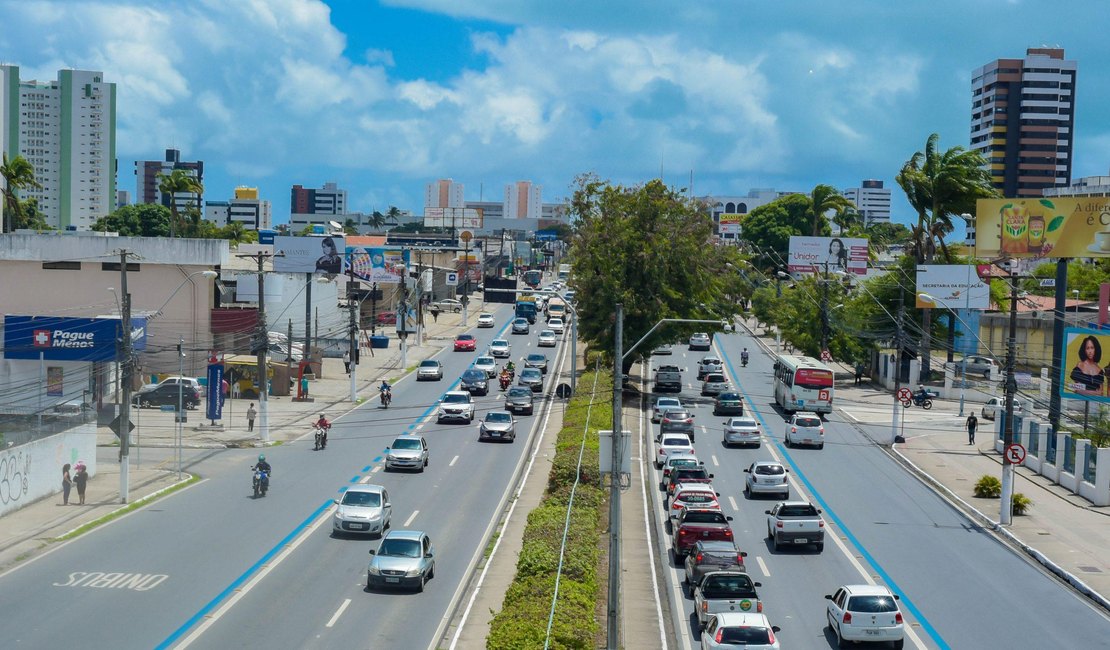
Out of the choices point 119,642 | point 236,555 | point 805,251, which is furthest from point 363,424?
point 805,251

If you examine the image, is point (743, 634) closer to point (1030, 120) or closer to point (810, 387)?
point (810, 387)

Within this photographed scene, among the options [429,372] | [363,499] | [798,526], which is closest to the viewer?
[798,526]

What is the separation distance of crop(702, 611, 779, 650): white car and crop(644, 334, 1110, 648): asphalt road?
106 inches

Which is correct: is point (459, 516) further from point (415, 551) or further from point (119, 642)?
point (119, 642)

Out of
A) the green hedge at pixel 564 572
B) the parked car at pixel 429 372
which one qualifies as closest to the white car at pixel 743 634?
the green hedge at pixel 564 572

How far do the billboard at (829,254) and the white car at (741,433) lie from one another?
149 ft

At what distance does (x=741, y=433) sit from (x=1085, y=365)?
14818 mm

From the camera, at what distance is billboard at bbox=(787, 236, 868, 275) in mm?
94312

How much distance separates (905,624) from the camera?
26312mm

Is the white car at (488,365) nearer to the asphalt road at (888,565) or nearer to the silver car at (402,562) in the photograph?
the asphalt road at (888,565)

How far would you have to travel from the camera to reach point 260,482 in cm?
3850

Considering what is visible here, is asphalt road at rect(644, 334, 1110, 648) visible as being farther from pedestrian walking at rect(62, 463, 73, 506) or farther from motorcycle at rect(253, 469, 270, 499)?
pedestrian walking at rect(62, 463, 73, 506)

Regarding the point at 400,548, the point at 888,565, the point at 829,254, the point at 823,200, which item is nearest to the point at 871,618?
the point at 888,565

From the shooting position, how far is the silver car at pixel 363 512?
108 feet
